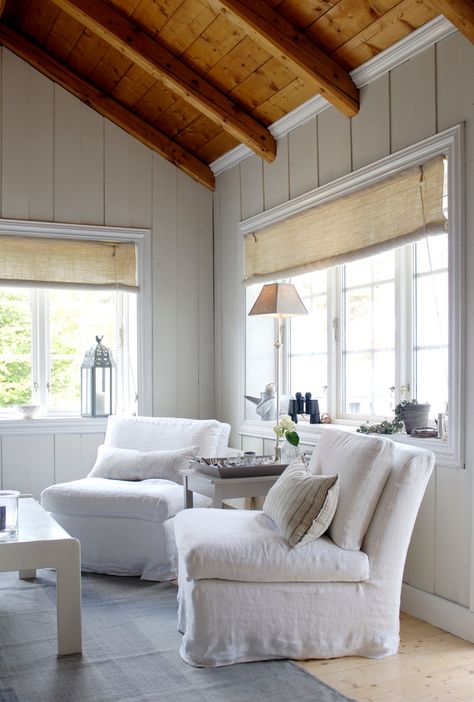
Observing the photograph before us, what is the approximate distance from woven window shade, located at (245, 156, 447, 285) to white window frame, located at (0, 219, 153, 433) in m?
0.81

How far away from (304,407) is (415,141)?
5.54 ft

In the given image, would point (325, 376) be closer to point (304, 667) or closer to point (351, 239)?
point (351, 239)

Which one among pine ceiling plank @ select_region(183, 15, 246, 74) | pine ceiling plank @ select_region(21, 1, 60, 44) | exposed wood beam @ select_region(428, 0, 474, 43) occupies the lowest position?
exposed wood beam @ select_region(428, 0, 474, 43)

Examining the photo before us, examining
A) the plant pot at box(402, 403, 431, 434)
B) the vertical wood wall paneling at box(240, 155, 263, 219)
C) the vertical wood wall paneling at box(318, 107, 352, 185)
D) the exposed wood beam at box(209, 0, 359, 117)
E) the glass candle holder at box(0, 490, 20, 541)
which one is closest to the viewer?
the glass candle holder at box(0, 490, 20, 541)

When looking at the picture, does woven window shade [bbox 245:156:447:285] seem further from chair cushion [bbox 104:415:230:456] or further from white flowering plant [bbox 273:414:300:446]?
chair cushion [bbox 104:415:230:456]

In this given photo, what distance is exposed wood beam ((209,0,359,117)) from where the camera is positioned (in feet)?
12.1

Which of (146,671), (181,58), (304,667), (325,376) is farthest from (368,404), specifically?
(181,58)

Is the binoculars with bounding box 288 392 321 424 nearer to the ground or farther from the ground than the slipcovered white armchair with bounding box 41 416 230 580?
farther from the ground

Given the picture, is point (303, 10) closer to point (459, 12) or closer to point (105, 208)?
point (459, 12)

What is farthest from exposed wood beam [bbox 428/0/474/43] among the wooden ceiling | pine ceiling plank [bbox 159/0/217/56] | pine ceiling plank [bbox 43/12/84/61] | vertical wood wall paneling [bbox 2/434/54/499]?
vertical wood wall paneling [bbox 2/434/54/499]

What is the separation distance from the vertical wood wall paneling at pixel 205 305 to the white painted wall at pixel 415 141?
2.14 ft

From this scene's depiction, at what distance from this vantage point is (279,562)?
288cm

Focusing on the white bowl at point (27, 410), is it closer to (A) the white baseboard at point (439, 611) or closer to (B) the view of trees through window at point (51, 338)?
(B) the view of trees through window at point (51, 338)

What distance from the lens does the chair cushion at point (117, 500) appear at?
4.05 m
